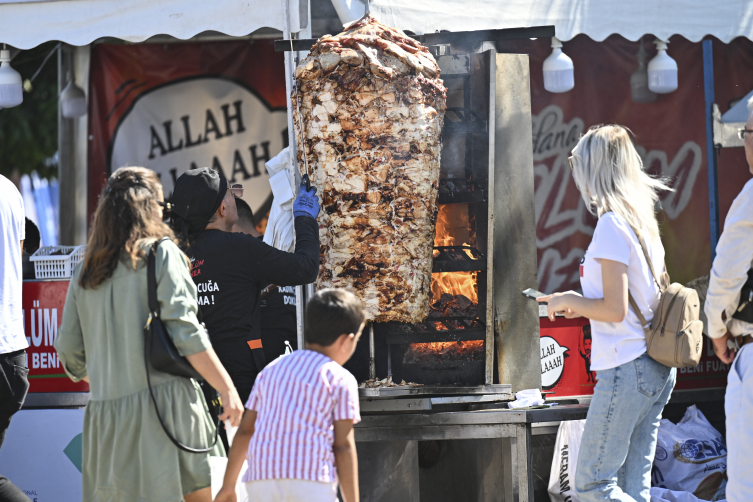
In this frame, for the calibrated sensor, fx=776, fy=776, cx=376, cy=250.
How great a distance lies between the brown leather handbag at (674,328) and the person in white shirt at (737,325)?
17 centimetres

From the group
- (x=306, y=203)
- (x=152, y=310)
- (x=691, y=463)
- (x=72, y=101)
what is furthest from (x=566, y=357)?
(x=72, y=101)

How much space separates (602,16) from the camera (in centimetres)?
512

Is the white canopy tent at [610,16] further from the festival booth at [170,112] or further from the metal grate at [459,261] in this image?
the festival booth at [170,112]

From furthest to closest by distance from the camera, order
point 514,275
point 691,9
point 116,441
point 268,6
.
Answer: point 691,9 → point 268,6 → point 514,275 → point 116,441

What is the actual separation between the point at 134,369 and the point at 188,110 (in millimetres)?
4308

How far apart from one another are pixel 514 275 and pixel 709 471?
1842 millimetres

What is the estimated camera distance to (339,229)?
3.99m

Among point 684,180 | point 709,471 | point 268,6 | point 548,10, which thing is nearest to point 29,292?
point 268,6

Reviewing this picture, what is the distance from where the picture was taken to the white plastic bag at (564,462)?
4.59 m

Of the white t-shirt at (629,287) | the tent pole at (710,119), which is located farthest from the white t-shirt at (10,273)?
the tent pole at (710,119)

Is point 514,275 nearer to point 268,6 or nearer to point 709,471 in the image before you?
point 709,471

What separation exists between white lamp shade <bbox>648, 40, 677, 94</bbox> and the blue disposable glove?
330 cm

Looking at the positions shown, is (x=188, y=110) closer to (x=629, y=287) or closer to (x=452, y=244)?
(x=452, y=244)

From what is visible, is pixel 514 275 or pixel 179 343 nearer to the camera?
pixel 179 343
